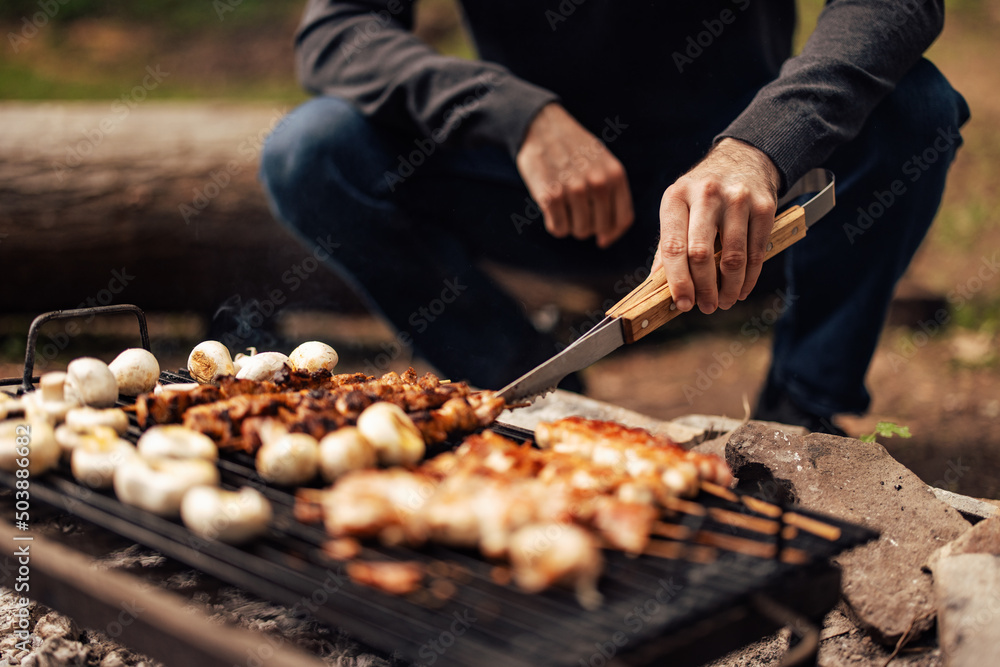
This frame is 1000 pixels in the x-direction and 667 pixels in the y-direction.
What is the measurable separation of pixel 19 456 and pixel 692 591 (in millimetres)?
1528

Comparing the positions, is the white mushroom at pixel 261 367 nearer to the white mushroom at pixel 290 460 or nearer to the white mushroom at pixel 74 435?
the white mushroom at pixel 74 435

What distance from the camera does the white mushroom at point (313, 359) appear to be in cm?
265

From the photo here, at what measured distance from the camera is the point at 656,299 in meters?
2.24

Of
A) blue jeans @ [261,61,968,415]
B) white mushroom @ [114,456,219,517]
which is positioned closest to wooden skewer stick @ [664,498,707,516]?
white mushroom @ [114,456,219,517]

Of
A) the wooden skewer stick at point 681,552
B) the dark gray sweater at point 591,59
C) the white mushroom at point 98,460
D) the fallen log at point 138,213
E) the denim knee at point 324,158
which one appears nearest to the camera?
the wooden skewer stick at point 681,552

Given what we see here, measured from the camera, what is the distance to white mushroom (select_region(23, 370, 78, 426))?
2086mm

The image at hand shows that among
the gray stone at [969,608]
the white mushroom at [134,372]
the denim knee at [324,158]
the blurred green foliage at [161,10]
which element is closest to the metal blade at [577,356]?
the gray stone at [969,608]

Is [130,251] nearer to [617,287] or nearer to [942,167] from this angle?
[617,287]

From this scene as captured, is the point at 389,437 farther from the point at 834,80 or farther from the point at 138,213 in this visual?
the point at 138,213

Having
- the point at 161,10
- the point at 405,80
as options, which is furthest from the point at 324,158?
the point at 161,10

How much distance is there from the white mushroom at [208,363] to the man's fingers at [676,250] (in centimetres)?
144

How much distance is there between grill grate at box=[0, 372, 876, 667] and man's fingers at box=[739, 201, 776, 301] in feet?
2.90

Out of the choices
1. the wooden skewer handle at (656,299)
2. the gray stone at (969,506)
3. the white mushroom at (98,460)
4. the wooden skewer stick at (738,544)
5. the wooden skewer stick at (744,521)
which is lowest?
the gray stone at (969,506)

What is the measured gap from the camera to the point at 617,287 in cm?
463
